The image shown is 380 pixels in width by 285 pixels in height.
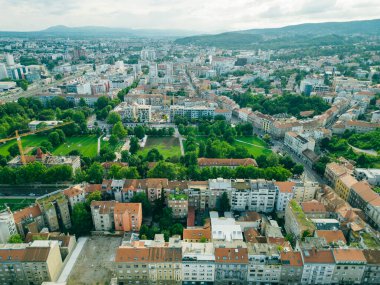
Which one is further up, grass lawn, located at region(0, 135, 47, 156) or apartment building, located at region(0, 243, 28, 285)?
apartment building, located at region(0, 243, 28, 285)

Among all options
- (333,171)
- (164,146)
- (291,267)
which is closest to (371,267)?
(291,267)

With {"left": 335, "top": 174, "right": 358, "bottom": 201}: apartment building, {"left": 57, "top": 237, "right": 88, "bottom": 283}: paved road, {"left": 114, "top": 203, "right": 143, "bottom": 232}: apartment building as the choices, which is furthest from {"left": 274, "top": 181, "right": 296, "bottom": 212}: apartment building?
{"left": 57, "top": 237, "right": 88, "bottom": 283}: paved road

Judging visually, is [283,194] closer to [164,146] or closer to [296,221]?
[296,221]

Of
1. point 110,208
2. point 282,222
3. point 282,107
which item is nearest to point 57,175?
point 110,208

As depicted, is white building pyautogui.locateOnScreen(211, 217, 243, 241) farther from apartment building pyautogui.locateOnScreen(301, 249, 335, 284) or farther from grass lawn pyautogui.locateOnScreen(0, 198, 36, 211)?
grass lawn pyautogui.locateOnScreen(0, 198, 36, 211)

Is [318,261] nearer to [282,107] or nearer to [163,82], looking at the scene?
[282,107]

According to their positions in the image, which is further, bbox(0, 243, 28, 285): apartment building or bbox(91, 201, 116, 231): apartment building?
bbox(91, 201, 116, 231): apartment building

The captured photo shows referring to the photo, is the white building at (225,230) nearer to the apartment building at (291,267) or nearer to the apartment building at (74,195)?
the apartment building at (291,267)
